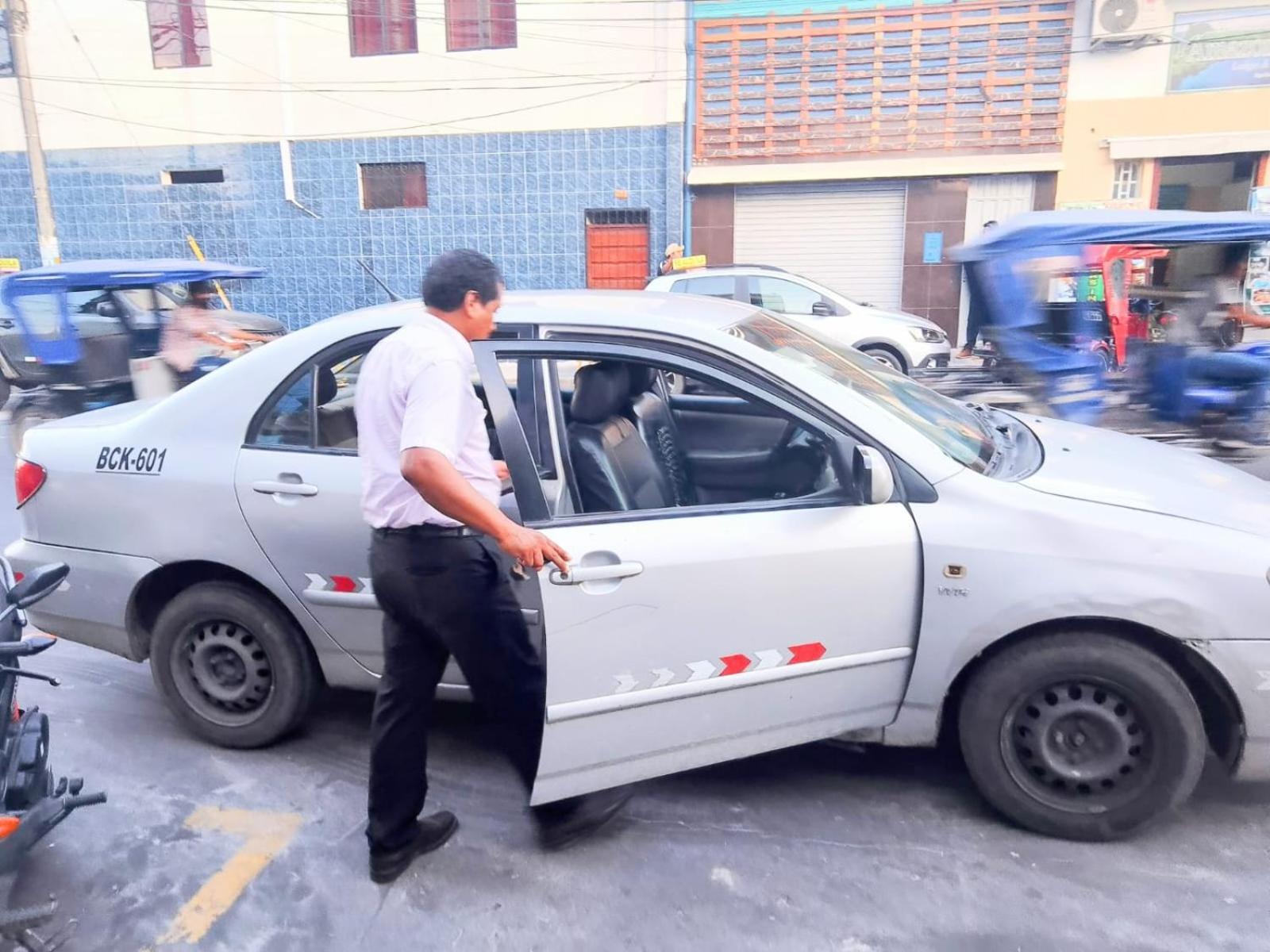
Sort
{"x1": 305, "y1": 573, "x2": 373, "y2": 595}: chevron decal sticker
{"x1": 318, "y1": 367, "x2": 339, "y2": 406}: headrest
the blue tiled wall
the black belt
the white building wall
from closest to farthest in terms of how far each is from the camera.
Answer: the black belt
{"x1": 305, "y1": 573, "x2": 373, "y2": 595}: chevron decal sticker
{"x1": 318, "y1": 367, "x2": 339, "y2": 406}: headrest
the white building wall
the blue tiled wall

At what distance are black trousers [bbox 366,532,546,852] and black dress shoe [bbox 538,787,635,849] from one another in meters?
0.20

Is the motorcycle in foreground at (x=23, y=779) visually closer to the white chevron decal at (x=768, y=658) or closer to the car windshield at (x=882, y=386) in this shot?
the white chevron decal at (x=768, y=658)

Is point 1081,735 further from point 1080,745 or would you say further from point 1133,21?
point 1133,21

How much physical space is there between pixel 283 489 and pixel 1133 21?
14.6 m

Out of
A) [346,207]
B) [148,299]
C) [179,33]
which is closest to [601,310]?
[148,299]

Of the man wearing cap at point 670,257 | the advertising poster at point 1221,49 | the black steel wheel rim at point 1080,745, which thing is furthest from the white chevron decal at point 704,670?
the advertising poster at point 1221,49

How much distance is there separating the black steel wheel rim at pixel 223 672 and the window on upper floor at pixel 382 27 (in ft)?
49.5

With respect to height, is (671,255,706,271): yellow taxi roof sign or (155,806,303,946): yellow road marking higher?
(671,255,706,271): yellow taxi roof sign

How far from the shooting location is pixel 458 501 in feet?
7.85

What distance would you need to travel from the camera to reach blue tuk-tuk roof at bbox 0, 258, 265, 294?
9.30m

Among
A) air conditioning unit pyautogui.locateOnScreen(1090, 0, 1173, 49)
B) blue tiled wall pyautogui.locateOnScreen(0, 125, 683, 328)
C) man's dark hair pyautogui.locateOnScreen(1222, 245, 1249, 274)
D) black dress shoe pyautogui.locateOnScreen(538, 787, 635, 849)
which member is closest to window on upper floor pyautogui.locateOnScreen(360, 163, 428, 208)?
blue tiled wall pyautogui.locateOnScreen(0, 125, 683, 328)

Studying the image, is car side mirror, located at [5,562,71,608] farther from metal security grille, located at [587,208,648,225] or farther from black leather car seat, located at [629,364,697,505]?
metal security grille, located at [587,208,648,225]

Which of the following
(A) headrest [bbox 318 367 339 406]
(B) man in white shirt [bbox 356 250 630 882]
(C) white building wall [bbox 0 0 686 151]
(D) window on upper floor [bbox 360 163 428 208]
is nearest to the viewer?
(B) man in white shirt [bbox 356 250 630 882]

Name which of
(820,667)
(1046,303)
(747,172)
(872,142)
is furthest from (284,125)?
(820,667)
